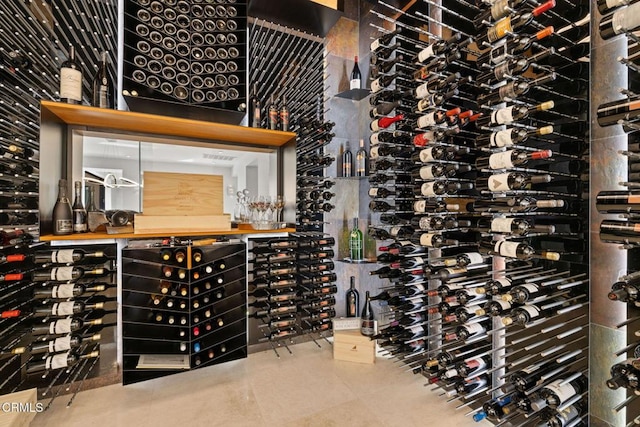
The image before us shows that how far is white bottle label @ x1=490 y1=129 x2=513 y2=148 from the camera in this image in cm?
139

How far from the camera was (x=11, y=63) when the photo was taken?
157 cm

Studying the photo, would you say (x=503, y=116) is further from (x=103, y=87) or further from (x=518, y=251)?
(x=103, y=87)

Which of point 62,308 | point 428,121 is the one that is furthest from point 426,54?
point 62,308

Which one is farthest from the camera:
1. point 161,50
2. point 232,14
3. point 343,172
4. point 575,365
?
point 343,172

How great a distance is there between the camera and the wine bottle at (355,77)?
2.69 m

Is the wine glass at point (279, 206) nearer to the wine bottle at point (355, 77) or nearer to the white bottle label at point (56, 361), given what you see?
the wine bottle at point (355, 77)

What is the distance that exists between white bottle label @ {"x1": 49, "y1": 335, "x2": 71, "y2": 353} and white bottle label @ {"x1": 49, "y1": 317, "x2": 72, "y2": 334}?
5cm

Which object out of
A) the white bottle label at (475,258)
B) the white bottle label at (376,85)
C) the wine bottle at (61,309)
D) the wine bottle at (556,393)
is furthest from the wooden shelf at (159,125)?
the wine bottle at (556,393)

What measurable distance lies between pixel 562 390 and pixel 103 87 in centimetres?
280

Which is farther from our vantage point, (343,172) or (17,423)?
(343,172)

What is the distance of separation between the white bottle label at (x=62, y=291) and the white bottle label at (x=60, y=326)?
144 millimetres

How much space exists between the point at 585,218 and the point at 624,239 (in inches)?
12.8

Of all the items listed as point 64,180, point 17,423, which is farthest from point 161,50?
point 17,423

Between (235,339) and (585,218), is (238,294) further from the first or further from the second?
(585,218)
